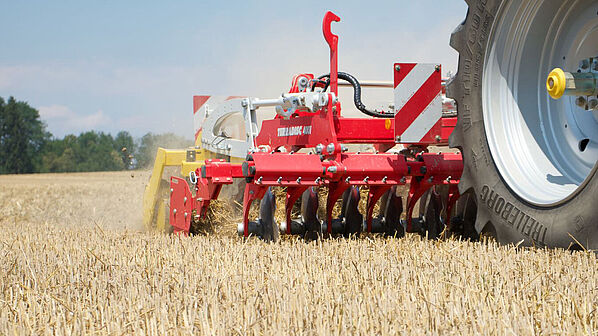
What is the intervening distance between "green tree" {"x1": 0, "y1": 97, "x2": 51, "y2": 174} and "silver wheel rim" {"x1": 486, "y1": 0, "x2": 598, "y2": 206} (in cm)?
4762

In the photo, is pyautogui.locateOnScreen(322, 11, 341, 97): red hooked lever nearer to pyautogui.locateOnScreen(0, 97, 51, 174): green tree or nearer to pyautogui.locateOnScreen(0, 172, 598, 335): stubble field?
pyautogui.locateOnScreen(0, 172, 598, 335): stubble field

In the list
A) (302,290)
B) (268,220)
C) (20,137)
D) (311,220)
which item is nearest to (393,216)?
(311,220)

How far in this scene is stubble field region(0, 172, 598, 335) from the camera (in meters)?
2.24

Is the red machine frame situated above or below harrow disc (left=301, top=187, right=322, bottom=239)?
above

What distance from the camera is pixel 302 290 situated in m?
2.72

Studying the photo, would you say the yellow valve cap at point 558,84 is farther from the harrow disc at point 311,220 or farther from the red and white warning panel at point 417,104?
the harrow disc at point 311,220

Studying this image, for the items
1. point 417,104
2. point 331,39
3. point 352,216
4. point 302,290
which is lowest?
point 302,290

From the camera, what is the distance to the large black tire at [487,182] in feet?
9.93

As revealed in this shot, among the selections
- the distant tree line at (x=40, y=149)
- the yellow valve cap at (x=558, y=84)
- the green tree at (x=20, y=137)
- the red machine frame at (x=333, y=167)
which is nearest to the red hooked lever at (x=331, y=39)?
the red machine frame at (x=333, y=167)

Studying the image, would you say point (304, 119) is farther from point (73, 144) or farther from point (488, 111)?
point (73, 144)

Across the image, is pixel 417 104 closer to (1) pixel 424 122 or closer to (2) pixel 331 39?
(1) pixel 424 122

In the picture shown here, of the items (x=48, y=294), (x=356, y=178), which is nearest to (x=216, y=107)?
(x=356, y=178)

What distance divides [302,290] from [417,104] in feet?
7.37

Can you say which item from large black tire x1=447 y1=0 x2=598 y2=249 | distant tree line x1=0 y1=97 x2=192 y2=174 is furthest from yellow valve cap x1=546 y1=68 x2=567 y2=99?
distant tree line x1=0 y1=97 x2=192 y2=174
